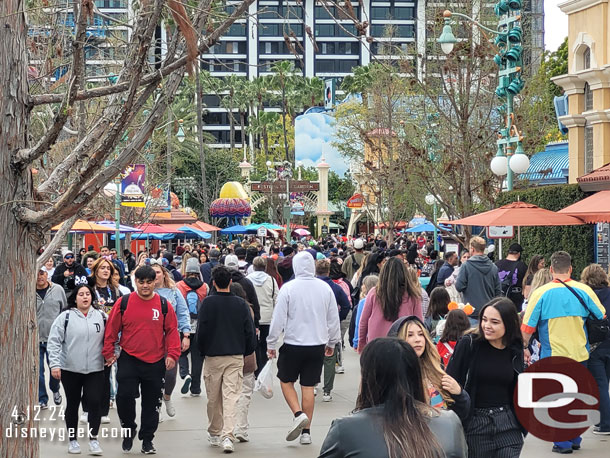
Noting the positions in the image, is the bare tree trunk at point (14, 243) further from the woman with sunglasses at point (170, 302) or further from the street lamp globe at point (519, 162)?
the street lamp globe at point (519, 162)

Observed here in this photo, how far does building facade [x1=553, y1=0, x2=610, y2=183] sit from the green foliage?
5.45ft

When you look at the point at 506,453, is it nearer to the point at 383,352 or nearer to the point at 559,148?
the point at 383,352

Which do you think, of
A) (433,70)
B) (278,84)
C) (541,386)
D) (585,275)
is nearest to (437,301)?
(585,275)

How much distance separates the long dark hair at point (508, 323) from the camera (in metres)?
6.50

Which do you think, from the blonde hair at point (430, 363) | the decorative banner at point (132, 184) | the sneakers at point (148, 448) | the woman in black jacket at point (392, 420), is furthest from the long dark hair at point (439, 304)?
the decorative banner at point (132, 184)

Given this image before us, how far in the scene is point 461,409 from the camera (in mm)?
5758

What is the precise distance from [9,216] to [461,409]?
2.75 m

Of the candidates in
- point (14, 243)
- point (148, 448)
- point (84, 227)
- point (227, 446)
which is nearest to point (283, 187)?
point (84, 227)

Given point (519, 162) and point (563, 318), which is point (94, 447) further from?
point (519, 162)

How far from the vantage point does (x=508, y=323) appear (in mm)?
6523

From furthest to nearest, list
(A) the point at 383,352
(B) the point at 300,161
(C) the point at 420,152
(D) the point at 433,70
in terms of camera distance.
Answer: (B) the point at 300,161 < (D) the point at 433,70 < (C) the point at 420,152 < (A) the point at 383,352

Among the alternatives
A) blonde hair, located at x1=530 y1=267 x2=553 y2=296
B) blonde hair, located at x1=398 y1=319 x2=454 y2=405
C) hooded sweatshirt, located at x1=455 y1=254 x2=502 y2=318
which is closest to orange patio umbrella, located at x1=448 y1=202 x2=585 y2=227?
hooded sweatshirt, located at x1=455 y1=254 x2=502 y2=318

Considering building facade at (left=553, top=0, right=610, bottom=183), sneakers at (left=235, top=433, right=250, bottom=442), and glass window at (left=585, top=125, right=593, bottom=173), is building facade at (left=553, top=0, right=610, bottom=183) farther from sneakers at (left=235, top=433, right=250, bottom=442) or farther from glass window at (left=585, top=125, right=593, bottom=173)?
sneakers at (left=235, top=433, right=250, bottom=442)

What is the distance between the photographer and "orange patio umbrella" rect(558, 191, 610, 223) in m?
15.3
